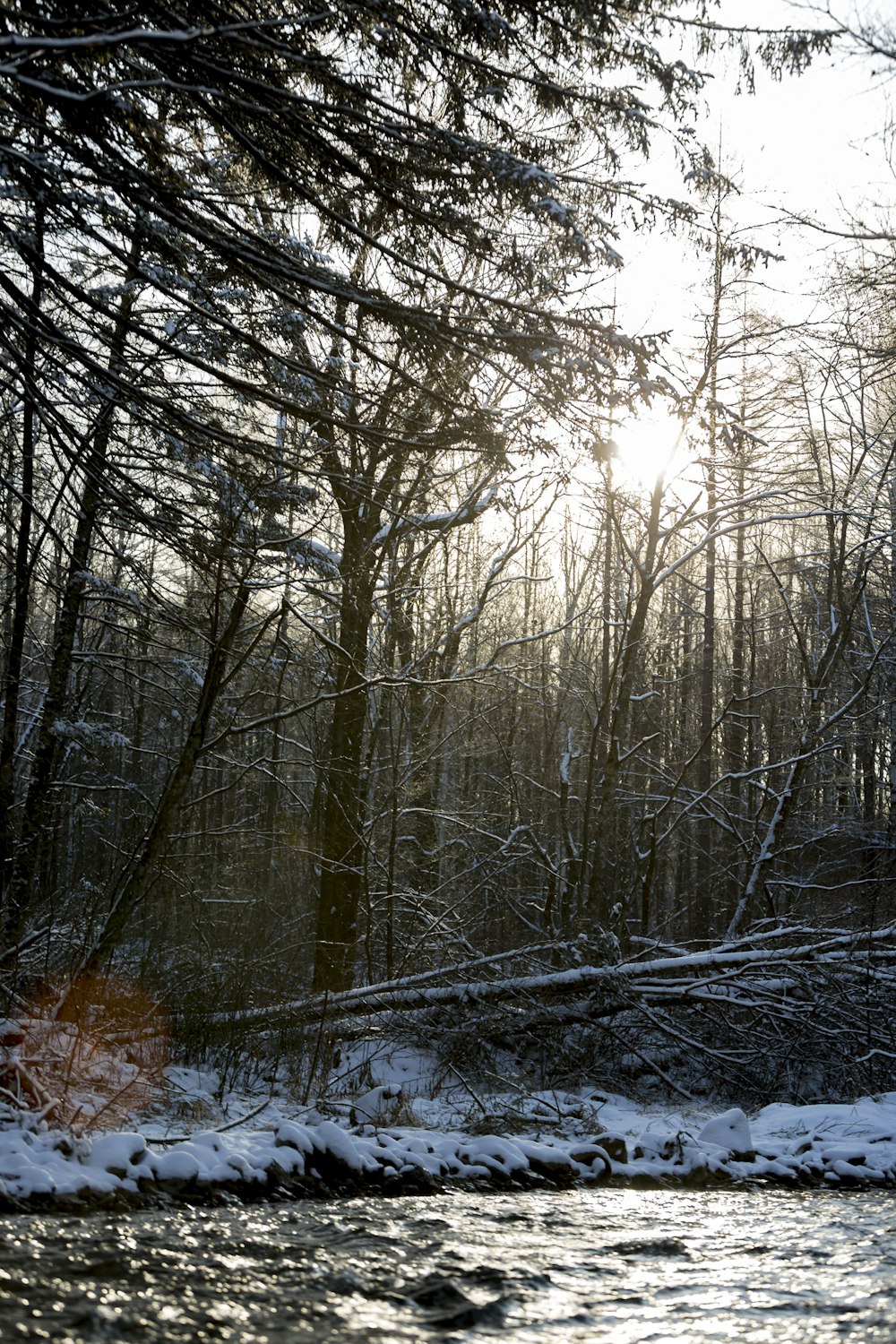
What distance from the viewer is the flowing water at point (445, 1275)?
297 cm

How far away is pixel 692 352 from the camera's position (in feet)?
39.2

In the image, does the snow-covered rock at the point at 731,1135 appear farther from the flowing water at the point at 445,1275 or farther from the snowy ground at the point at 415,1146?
the flowing water at the point at 445,1275

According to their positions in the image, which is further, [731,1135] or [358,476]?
[358,476]

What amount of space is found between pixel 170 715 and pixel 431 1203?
8009 mm

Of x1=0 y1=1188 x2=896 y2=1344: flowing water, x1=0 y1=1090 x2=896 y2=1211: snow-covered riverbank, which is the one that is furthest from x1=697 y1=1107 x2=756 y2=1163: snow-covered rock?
x1=0 y1=1188 x2=896 y2=1344: flowing water

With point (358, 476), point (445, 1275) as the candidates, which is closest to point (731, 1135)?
point (445, 1275)

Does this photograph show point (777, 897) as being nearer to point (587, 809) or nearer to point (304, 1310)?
point (587, 809)

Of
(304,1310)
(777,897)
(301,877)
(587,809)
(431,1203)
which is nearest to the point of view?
(304,1310)

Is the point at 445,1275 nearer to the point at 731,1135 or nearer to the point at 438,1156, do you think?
the point at 438,1156

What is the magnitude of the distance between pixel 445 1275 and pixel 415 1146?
1926mm

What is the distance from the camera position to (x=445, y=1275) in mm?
3564

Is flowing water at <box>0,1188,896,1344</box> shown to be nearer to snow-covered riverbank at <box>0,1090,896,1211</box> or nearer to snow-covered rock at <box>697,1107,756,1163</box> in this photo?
snow-covered riverbank at <box>0,1090,896,1211</box>

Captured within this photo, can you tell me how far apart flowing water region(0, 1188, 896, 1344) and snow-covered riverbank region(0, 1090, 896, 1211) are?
228 millimetres

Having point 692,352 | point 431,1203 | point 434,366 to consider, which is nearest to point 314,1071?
point 431,1203
